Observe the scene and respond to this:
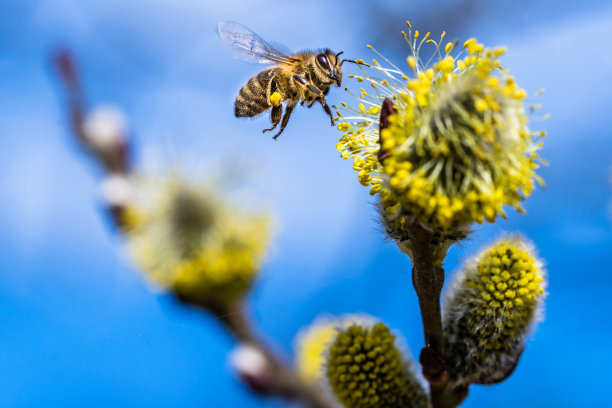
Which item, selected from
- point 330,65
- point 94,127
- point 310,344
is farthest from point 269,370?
point 94,127

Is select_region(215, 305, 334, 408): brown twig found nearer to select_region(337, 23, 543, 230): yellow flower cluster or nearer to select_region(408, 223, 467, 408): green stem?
select_region(408, 223, 467, 408): green stem

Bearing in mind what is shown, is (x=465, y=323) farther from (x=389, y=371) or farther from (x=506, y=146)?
(x=506, y=146)

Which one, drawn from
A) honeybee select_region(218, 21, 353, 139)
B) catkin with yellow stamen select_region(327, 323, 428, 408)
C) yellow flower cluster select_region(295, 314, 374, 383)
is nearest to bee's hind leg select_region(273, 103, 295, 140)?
honeybee select_region(218, 21, 353, 139)

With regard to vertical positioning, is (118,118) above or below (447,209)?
above

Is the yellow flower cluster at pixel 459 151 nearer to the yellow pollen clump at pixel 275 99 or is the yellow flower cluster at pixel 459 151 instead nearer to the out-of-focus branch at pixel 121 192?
the yellow pollen clump at pixel 275 99

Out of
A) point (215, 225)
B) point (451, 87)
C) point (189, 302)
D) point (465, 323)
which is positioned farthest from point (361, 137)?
point (215, 225)

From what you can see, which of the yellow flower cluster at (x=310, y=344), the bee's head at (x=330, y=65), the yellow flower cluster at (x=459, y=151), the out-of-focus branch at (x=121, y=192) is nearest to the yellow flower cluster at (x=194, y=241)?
the out-of-focus branch at (x=121, y=192)
